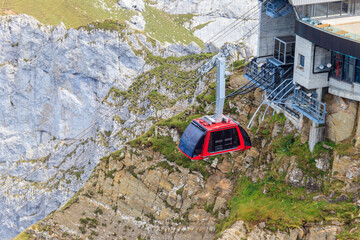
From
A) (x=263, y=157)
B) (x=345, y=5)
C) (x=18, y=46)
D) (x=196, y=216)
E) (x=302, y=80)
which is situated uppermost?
(x=345, y=5)

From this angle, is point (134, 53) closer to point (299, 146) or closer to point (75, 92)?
point (75, 92)

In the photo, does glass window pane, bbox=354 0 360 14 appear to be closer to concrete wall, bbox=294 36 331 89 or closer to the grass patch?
concrete wall, bbox=294 36 331 89

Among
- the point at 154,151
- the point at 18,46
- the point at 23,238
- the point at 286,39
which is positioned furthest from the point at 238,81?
the point at 18,46

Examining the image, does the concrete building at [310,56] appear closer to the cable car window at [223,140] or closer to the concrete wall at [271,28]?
the concrete wall at [271,28]

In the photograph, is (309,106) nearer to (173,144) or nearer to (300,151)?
(300,151)

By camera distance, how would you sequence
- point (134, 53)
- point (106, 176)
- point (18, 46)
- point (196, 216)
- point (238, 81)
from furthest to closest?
point (18, 46) < point (134, 53) < point (106, 176) < point (238, 81) < point (196, 216)

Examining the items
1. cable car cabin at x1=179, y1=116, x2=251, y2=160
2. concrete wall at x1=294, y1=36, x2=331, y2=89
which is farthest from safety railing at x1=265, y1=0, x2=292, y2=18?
cable car cabin at x1=179, y1=116, x2=251, y2=160
